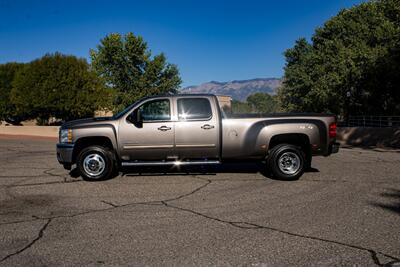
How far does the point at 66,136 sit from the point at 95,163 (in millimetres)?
896

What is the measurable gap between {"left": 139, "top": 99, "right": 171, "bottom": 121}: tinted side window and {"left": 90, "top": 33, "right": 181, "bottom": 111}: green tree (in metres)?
45.0

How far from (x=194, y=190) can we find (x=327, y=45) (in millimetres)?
38954

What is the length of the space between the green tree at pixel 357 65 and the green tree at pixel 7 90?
31.2 meters

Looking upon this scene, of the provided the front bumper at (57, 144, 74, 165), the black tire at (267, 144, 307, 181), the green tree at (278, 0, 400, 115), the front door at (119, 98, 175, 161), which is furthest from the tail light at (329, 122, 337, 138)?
the green tree at (278, 0, 400, 115)

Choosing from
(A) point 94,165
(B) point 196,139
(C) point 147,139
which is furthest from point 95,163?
(B) point 196,139

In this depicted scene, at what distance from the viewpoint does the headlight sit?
884 centimetres

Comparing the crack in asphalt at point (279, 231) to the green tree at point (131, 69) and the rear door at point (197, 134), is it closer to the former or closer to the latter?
the rear door at point (197, 134)

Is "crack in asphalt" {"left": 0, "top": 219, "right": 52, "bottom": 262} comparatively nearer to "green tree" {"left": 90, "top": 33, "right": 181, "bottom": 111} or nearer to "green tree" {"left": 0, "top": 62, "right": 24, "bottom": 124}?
"green tree" {"left": 0, "top": 62, "right": 24, "bottom": 124}

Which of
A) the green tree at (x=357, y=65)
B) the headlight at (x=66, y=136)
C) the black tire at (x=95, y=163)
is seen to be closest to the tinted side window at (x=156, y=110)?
the black tire at (x=95, y=163)

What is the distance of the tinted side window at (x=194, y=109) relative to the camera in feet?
29.3

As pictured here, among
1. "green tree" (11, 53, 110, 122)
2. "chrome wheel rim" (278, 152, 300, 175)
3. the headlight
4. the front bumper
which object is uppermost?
"green tree" (11, 53, 110, 122)

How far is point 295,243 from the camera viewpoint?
4.68 m

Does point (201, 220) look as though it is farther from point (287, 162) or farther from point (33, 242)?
point (287, 162)

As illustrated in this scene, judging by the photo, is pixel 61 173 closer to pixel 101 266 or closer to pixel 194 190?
pixel 194 190
